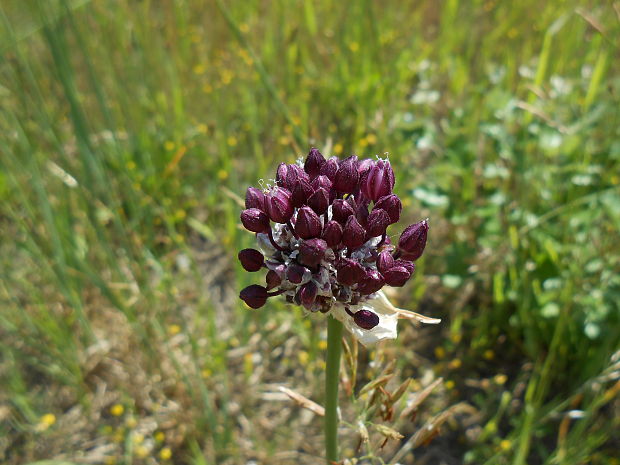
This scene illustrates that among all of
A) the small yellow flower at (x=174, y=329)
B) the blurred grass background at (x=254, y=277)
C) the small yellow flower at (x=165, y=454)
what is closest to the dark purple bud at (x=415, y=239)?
the blurred grass background at (x=254, y=277)

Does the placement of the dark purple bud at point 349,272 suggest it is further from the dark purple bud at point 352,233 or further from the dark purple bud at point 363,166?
the dark purple bud at point 363,166

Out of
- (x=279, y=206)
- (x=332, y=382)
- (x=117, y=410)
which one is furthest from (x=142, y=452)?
(x=279, y=206)

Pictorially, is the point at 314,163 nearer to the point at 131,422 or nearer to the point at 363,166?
the point at 363,166

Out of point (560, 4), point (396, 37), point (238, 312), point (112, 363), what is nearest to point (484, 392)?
point (238, 312)

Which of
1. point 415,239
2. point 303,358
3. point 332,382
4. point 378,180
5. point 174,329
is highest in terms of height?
point 174,329

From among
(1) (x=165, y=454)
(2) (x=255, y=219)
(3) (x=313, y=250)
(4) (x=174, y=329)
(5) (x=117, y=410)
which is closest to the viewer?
(3) (x=313, y=250)

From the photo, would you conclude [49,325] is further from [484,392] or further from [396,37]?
[396,37]
